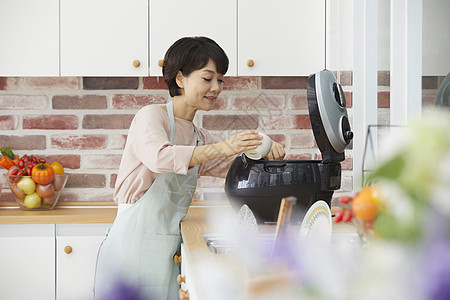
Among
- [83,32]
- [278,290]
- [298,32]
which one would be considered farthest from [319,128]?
[278,290]

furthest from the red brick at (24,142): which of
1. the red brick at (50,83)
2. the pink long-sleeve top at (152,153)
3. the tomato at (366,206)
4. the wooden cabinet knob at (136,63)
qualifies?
the tomato at (366,206)

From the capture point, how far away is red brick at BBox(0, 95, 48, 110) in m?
2.78

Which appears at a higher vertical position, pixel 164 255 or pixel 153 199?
pixel 153 199

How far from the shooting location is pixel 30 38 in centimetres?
249

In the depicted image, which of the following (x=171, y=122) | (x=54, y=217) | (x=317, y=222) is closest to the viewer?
(x=317, y=222)

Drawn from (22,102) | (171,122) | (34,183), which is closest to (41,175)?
Answer: (34,183)

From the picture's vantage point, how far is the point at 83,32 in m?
2.50

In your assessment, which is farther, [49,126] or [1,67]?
[49,126]

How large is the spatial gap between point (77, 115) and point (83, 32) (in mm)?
464

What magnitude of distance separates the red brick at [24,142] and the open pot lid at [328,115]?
5.18ft

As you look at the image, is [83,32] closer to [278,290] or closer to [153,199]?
[153,199]

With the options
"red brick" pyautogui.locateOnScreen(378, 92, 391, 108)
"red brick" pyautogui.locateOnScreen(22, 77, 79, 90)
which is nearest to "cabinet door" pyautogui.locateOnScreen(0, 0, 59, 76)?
"red brick" pyautogui.locateOnScreen(22, 77, 79, 90)

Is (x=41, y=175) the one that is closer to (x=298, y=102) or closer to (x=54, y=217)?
(x=54, y=217)

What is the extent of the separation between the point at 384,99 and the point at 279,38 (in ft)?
2.23
